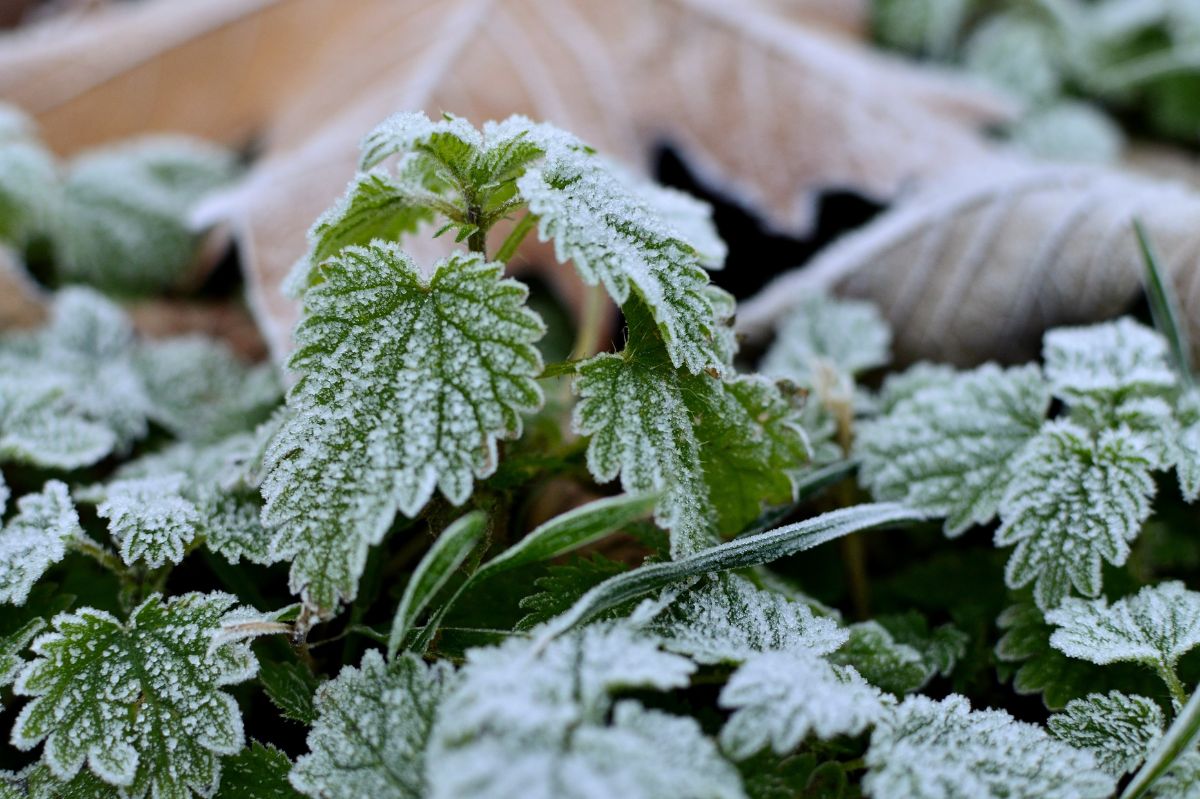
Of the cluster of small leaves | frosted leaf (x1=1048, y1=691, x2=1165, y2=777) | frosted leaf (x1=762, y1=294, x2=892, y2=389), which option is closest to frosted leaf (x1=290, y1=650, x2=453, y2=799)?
frosted leaf (x1=1048, y1=691, x2=1165, y2=777)

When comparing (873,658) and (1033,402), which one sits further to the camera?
(1033,402)

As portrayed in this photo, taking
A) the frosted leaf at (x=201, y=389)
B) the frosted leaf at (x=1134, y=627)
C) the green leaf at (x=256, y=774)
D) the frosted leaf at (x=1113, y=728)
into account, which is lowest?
the frosted leaf at (x=1113, y=728)

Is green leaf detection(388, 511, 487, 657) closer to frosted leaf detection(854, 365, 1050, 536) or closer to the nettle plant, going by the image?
the nettle plant

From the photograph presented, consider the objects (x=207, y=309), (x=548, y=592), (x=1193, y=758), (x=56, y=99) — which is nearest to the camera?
(x=1193, y=758)

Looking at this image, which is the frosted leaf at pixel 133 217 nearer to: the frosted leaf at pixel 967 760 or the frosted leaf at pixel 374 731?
the frosted leaf at pixel 374 731

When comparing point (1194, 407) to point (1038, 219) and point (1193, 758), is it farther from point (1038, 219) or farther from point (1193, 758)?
point (1038, 219)

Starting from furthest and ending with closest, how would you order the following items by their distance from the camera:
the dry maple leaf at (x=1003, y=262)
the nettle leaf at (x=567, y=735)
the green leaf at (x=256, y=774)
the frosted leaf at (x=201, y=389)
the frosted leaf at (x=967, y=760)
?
the dry maple leaf at (x=1003, y=262), the frosted leaf at (x=201, y=389), the green leaf at (x=256, y=774), the frosted leaf at (x=967, y=760), the nettle leaf at (x=567, y=735)

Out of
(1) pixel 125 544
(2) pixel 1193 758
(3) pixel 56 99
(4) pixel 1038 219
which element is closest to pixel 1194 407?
(2) pixel 1193 758

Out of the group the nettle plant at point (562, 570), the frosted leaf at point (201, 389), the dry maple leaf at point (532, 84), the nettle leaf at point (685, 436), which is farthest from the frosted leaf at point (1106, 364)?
the frosted leaf at point (201, 389)
